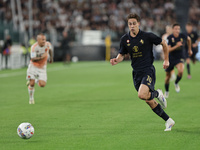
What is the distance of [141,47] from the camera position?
8.46 m

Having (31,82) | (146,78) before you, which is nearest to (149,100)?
(146,78)

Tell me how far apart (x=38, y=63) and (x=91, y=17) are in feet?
97.7

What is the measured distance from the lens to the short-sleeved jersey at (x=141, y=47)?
844 centimetres

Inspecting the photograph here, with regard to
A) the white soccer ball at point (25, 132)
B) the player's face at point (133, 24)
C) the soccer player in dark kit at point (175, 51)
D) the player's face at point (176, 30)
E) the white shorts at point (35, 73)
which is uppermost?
the player's face at point (133, 24)

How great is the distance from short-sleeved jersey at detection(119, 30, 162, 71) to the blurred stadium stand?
31225mm

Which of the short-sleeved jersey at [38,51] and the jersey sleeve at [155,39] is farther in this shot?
the short-sleeved jersey at [38,51]

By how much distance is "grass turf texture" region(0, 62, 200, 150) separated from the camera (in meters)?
7.20

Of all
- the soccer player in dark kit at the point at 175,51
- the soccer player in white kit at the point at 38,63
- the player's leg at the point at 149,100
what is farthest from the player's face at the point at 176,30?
the player's leg at the point at 149,100

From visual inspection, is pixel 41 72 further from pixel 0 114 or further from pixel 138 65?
pixel 138 65

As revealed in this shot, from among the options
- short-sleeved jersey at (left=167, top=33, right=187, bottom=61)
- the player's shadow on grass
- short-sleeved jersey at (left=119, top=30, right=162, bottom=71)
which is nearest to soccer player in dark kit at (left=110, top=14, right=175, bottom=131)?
short-sleeved jersey at (left=119, top=30, right=162, bottom=71)

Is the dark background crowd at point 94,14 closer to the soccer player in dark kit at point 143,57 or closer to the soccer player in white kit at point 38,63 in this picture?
the soccer player in white kit at point 38,63

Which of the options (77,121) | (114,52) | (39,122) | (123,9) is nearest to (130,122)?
(77,121)

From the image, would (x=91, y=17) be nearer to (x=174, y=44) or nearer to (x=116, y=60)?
(x=174, y=44)

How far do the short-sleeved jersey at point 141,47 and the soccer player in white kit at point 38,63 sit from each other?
5.01m
